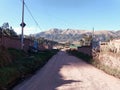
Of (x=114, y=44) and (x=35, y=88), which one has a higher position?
(x=114, y=44)

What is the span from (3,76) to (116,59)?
38.8 ft

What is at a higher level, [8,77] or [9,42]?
[9,42]

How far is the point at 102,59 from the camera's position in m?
31.5

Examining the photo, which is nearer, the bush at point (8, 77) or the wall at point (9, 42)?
the bush at point (8, 77)

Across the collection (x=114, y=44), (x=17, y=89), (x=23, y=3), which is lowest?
(x=17, y=89)

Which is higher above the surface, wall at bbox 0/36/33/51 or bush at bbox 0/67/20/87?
wall at bbox 0/36/33/51

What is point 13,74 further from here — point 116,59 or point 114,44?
point 114,44

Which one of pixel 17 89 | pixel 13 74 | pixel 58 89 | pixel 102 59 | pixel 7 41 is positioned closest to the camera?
Result: pixel 58 89

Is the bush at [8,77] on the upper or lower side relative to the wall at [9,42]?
lower

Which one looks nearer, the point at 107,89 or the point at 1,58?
the point at 107,89

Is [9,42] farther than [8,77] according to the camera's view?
Yes

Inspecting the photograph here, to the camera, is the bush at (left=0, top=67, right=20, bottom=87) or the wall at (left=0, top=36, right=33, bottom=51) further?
the wall at (left=0, top=36, right=33, bottom=51)

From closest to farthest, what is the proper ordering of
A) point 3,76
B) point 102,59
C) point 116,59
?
1. point 3,76
2. point 116,59
3. point 102,59

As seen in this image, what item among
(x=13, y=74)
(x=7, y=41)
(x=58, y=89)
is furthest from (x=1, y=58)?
(x=7, y=41)
